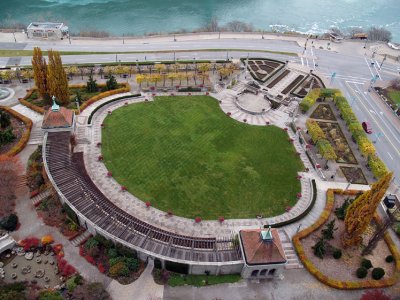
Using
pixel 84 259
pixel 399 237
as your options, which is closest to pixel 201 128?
pixel 84 259

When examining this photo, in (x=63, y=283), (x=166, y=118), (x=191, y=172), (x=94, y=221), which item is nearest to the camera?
(x=63, y=283)

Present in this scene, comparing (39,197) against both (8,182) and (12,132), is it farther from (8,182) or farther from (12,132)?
(12,132)

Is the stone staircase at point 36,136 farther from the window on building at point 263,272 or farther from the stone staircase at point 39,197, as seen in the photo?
the window on building at point 263,272

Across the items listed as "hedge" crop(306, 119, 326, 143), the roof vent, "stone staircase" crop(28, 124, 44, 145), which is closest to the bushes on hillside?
"hedge" crop(306, 119, 326, 143)

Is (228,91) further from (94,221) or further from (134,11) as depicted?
(134,11)

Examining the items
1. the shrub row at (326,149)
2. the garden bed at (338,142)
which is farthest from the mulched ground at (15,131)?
the garden bed at (338,142)

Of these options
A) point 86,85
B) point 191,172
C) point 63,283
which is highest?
point 86,85

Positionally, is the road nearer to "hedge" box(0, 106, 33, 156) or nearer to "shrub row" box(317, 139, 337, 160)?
"shrub row" box(317, 139, 337, 160)
